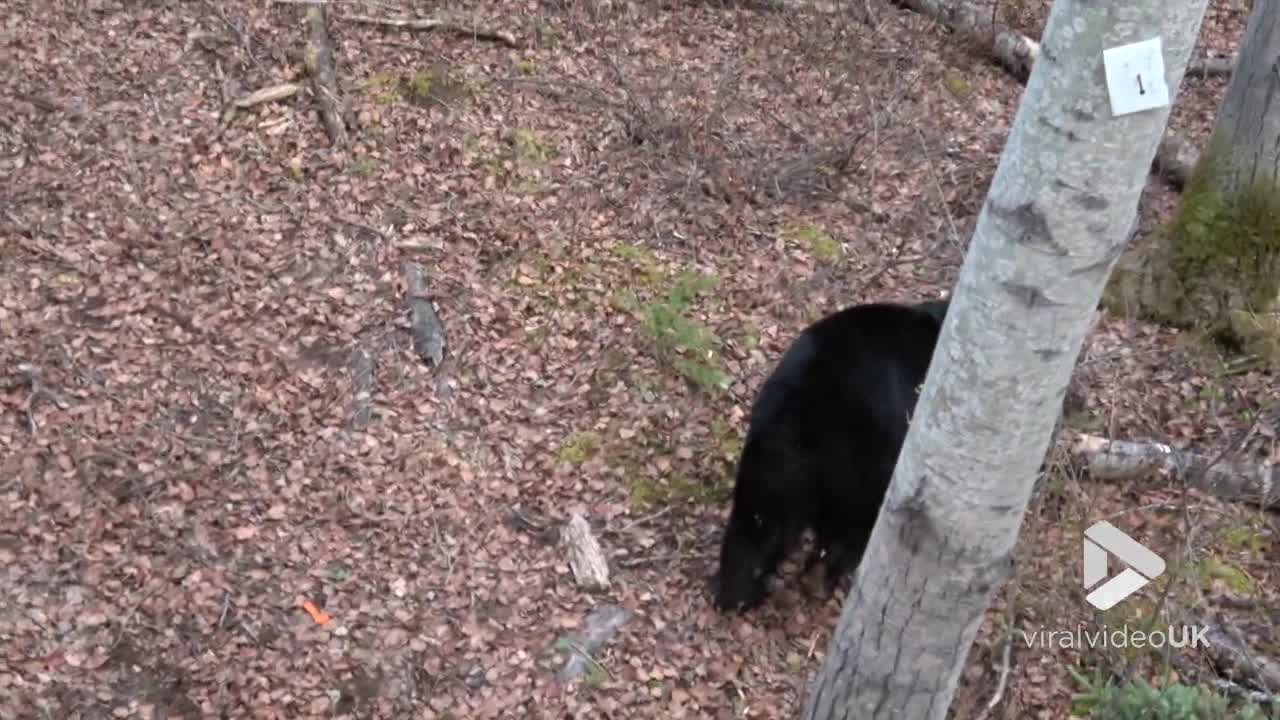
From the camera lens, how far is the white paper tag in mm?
2105

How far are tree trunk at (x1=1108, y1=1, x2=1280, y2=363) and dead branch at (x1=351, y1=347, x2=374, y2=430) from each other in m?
4.17

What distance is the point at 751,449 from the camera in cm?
389

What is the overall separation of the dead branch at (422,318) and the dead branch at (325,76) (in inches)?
46.1

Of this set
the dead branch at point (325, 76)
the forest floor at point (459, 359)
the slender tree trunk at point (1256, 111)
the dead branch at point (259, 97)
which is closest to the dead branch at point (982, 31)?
Result: the forest floor at point (459, 359)

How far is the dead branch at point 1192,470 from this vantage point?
4.64 meters

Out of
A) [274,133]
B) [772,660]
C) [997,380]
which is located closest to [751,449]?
[772,660]

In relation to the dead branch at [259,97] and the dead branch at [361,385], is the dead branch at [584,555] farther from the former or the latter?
the dead branch at [259,97]

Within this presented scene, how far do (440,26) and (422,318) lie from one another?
2.80m

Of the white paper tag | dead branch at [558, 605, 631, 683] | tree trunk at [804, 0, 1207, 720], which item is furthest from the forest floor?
the white paper tag

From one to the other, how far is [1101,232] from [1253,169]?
12.1 feet

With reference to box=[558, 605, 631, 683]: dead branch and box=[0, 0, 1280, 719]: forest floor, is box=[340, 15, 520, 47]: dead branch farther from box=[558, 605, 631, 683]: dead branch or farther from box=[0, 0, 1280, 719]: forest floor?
box=[558, 605, 631, 683]: dead branch

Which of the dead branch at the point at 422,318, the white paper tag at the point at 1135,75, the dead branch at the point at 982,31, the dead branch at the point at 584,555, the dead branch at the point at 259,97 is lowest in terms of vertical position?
the dead branch at the point at 584,555

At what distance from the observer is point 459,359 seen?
520 centimetres

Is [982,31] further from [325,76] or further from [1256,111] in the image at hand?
[325,76]
